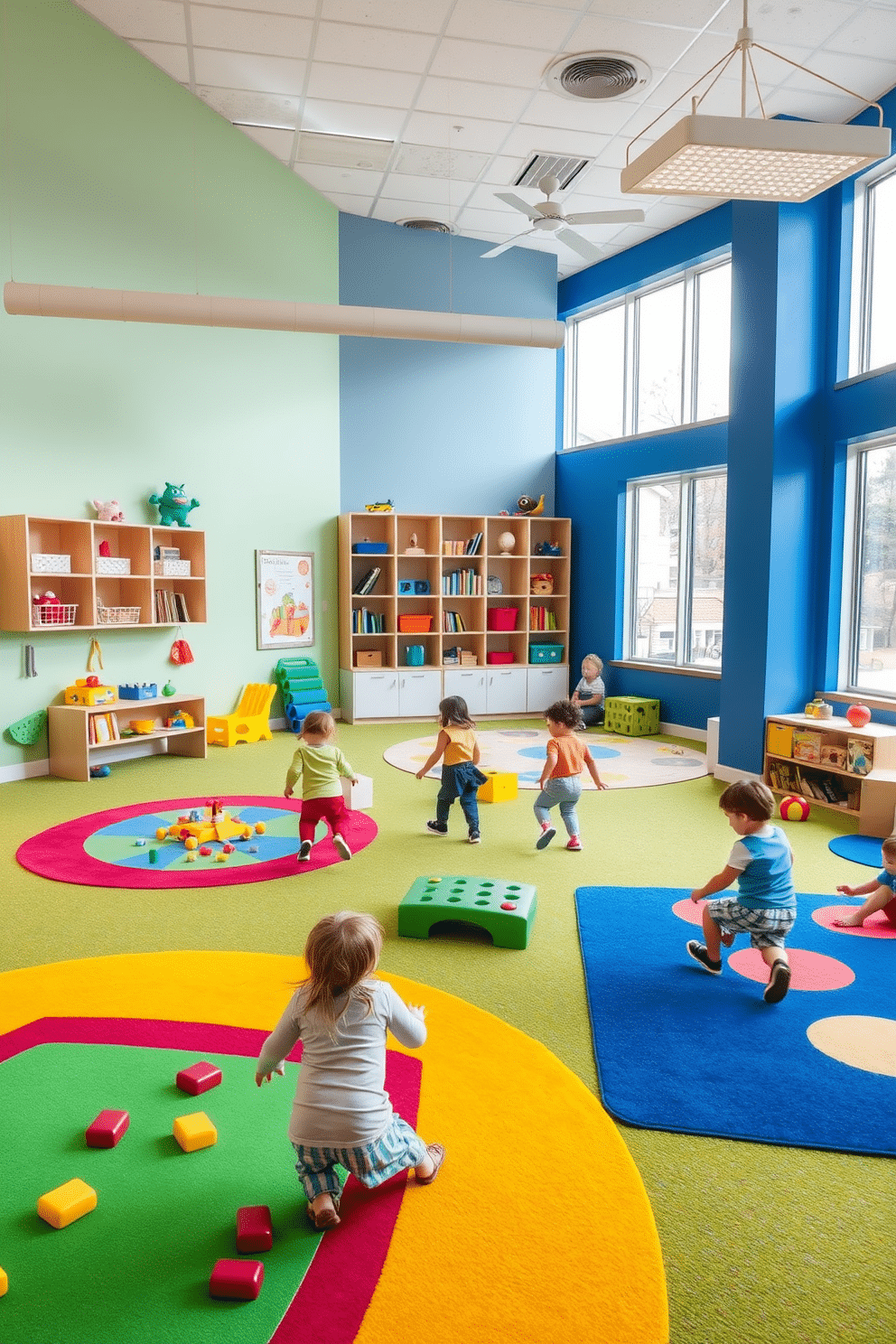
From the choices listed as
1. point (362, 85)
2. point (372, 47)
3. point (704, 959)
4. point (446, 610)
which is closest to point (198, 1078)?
point (704, 959)

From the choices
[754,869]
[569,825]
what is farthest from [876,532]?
[754,869]

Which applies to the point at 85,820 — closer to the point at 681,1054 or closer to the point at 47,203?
the point at 681,1054

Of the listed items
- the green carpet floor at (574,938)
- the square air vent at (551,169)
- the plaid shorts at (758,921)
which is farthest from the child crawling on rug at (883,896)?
the square air vent at (551,169)

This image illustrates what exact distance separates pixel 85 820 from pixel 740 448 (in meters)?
5.89

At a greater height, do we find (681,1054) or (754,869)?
(754,869)

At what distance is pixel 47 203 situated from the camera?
295 inches

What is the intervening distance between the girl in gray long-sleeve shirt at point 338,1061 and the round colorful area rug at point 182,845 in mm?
2779

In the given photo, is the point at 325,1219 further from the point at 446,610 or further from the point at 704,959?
the point at 446,610

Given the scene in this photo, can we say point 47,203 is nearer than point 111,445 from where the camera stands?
Yes

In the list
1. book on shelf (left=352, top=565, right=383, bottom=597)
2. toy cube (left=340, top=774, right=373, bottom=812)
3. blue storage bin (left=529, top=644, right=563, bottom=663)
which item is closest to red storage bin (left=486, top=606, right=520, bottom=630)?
blue storage bin (left=529, top=644, right=563, bottom=663)

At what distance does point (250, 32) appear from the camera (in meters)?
6.88

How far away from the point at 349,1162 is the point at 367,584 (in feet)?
28.3

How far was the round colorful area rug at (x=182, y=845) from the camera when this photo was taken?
16.5 ft

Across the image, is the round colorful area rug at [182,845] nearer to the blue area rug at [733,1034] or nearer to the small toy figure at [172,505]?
the blue area rug at [733,1034]
